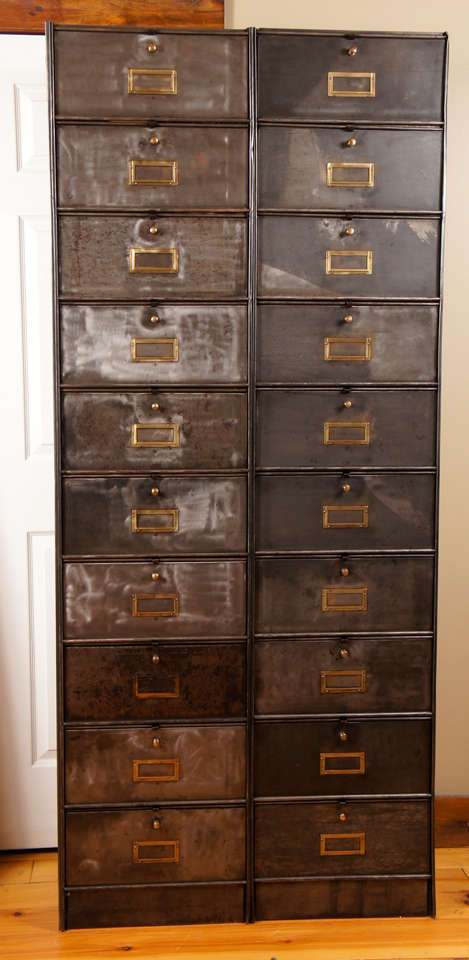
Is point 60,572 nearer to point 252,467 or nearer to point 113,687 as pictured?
point 113,687

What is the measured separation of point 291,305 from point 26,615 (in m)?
1.24

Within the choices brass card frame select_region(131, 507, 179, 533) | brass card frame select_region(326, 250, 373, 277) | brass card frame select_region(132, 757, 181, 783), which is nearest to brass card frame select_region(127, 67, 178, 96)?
brass card frame select_region(326, 250, 373, 277)

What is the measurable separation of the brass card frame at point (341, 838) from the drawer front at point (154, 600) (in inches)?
23.3

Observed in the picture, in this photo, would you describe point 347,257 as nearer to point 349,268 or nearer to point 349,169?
point 349,268

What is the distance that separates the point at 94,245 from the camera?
2.06m

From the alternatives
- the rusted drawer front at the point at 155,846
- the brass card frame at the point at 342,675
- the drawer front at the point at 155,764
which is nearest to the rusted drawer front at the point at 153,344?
the brass card frame at the point at 342,675

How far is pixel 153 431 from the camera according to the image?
82.8 inches

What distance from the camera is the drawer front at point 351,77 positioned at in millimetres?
2041

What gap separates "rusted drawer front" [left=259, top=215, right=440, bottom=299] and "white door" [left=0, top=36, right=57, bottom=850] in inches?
30.6

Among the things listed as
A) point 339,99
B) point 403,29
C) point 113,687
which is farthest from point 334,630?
point 403,29

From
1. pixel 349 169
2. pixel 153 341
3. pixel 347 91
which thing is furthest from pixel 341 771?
pixel 347 91

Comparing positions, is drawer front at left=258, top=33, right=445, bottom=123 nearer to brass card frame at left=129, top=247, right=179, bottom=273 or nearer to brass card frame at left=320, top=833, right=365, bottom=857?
brass card frame at left=129, top=247, right=179, bottom=273

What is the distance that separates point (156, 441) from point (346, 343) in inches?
20.8

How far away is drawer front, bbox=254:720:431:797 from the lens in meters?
2.19
